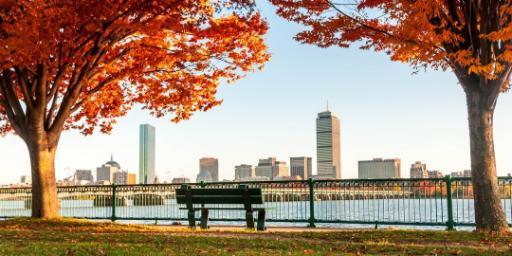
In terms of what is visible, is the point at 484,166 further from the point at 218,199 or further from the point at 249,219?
the point at 218,199

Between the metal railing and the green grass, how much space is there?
3063 millimetres

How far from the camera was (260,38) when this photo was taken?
1866 cm

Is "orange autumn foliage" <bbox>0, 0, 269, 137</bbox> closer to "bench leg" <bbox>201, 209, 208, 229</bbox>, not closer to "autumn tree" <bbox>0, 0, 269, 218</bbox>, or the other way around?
"autumn tree" <bbox>0, 0, 269, 218</bbox>

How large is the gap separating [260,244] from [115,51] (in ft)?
34.7

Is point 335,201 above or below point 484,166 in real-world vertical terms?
below

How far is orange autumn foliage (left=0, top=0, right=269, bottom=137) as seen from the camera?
15148mm

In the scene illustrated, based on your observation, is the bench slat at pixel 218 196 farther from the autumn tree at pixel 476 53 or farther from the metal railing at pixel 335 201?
the autumn tree at pixel 476 53

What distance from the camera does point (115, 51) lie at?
1866 centimetres

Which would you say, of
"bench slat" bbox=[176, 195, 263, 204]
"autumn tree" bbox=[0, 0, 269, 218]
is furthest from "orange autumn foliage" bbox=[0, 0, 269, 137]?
"bench slat" bbox=[176, 195, 263, 204]

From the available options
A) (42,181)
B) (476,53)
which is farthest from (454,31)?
(42,181)

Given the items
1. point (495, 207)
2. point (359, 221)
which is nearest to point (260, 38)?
point (359, 221)

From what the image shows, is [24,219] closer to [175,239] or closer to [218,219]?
[218,219]

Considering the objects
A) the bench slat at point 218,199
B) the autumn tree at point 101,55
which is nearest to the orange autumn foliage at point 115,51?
the autumn tree at point 101,55

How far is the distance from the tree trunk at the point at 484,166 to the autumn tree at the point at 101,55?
744 centimetres
